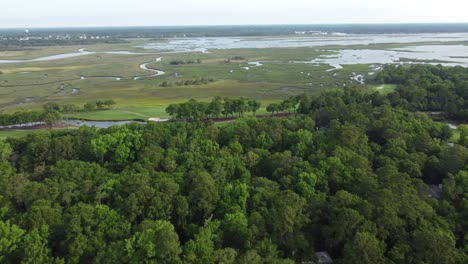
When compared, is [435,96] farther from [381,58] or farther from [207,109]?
[381,58]

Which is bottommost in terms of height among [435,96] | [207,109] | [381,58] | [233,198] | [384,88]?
[233,198]

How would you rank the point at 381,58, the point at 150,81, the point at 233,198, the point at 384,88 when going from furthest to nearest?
1. the point at 381,58
2. the point at 150,81
3. the point at 384,88
4. the point at 233,198

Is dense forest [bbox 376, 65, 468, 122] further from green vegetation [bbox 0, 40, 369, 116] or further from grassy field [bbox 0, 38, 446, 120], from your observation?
green vegetation [bbox 0, 40, 369, 116]

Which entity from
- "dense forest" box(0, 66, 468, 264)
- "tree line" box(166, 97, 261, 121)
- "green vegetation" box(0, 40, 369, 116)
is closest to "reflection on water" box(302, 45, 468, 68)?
"green vegetation" box(0, 40, 369, 116)

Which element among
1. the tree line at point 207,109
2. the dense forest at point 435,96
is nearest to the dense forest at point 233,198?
the tree line at point 207,109

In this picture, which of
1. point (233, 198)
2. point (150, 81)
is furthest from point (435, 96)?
point (150, 81)

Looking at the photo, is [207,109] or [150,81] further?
[150,81]

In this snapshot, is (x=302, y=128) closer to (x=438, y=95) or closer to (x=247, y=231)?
(x=247, y=231)

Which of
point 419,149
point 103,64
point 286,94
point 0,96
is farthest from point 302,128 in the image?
point 103,64

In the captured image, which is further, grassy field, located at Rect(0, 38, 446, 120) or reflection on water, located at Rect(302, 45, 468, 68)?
reflection on water, located at Rect(302, 45, 468, 68)
